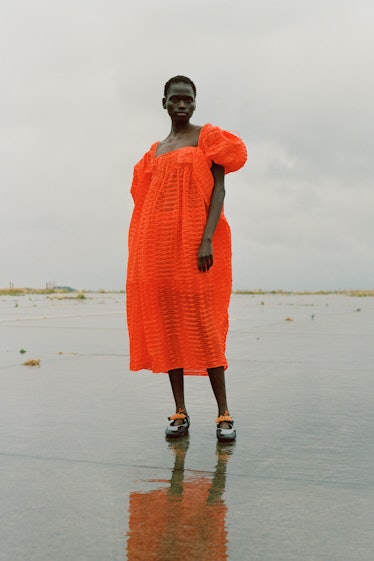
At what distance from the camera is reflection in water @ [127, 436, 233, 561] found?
2.12 m

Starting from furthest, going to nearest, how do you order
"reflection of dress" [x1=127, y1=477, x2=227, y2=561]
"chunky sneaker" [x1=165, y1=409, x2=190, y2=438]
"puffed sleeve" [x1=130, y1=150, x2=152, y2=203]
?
"puffed sleeve" [x1=130, y1=150, x2=152, y2=203] < "chunky sneaker" [x1=165, y1=409, x2=190, y2=438] < "reflection of dress" [x1=127, y1=477, x2=227, y2=561]

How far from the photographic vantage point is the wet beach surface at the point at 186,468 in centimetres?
222

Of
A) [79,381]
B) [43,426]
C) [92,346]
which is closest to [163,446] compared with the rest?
[43,426]

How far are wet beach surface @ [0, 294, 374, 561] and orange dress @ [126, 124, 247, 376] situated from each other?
0.43m

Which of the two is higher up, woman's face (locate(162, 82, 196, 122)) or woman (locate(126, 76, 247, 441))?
woman's face (locate(162, 82, 196, 122))

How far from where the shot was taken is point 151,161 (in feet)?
13.8

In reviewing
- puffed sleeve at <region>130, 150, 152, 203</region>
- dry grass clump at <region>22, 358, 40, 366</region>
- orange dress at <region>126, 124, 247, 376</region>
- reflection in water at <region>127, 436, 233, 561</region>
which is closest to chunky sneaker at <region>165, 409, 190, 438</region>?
orange dress at <region>126, 124, 247, 376</region>

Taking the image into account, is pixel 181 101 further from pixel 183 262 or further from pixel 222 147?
pixel 183 262

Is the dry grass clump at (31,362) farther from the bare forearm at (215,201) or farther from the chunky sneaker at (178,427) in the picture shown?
the bare forearm at (215,201)

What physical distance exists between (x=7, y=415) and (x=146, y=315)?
968 mm

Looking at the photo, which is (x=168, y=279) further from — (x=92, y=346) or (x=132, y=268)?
(x=92, y=346)

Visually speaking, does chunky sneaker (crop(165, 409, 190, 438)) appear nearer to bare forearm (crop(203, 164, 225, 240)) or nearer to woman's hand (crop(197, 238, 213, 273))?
woman's hand (crop(197, 238, 213, 273))

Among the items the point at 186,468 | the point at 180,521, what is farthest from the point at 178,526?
the point at 186,468

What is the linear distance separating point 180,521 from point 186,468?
72 centimetres
